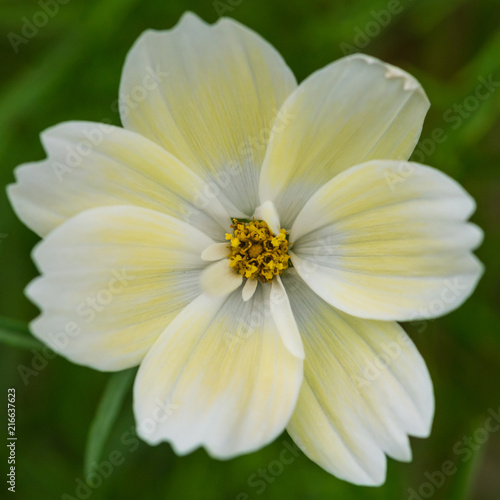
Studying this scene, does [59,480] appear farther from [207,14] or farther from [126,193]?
[207,14]
